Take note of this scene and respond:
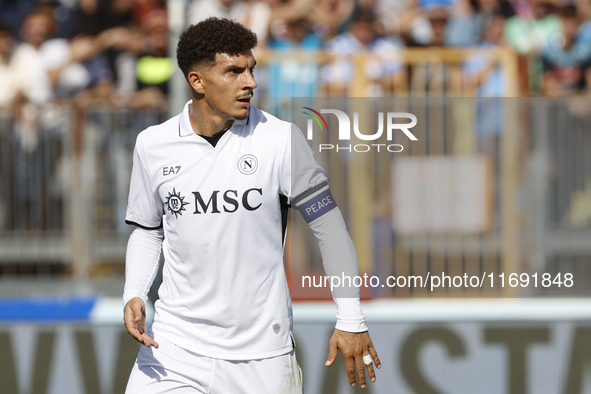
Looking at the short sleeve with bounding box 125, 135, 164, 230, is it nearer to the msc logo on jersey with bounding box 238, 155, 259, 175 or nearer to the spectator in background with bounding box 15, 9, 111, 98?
the msc logo on jersey with bounding box 238, 155, 259, 175

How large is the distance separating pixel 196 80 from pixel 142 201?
0.54 metres

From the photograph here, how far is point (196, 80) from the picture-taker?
3260 millimetres

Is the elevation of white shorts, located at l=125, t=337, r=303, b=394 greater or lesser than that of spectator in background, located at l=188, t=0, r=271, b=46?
lesser

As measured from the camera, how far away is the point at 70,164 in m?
6.05

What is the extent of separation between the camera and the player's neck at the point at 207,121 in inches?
129

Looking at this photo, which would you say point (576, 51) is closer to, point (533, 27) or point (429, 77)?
point (533, 27)

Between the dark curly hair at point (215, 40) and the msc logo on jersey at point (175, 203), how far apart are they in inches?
19.9

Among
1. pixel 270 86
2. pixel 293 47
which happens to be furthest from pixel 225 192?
pixel 293 47

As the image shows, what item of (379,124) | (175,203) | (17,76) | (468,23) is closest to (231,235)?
(175,203)

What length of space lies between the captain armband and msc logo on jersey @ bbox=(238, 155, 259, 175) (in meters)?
0.20

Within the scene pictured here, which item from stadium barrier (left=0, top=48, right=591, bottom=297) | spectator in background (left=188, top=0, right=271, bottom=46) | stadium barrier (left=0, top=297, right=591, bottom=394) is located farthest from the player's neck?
spectator in background (left=188, top=0, right=271, bottom=46)

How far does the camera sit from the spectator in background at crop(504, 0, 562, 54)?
8445mm

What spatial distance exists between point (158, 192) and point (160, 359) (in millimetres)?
649

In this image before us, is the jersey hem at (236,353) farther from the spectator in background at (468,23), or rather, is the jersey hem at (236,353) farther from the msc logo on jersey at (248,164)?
the spectator in background at (468,23)
